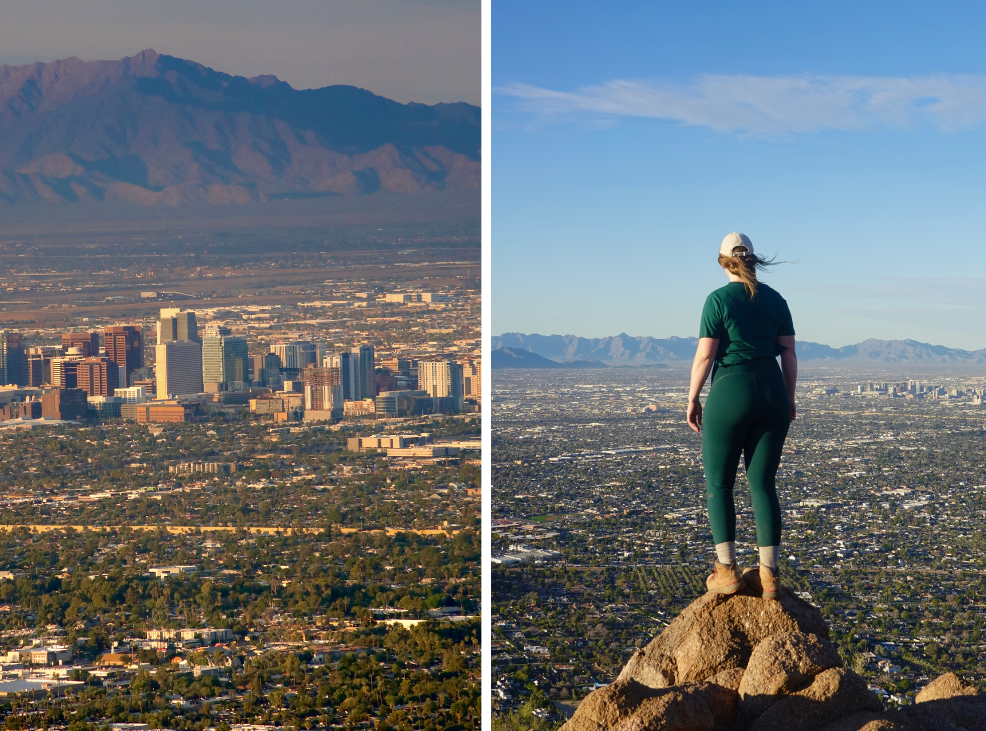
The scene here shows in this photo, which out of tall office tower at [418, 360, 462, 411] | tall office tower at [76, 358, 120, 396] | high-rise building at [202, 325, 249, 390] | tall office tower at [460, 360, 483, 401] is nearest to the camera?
tall office tower at [460, 360, 483, 401]

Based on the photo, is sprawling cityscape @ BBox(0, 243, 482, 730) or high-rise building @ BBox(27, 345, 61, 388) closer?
sprawling cityscape @ BBox(0, 243, 482, 730)

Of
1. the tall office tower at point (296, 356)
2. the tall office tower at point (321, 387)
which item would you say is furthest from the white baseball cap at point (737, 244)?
the tall office tower at point (296, 356)

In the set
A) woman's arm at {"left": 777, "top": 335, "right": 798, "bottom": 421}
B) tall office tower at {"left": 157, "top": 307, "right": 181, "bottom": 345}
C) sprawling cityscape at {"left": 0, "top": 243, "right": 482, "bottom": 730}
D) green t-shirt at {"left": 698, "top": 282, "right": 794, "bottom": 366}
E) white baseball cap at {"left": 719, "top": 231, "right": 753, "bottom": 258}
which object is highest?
tall office tower at {"left": 157, "top": 307, "right": 181, "bottom": 345}

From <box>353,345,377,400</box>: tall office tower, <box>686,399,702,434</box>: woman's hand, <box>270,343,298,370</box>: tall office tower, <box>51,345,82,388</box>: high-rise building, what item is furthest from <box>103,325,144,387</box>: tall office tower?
<box>686,399,702,434</box>: woman's hand

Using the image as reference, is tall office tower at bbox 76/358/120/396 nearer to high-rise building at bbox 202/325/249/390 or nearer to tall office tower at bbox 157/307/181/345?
tall office tower at bbox 157/307/181/345

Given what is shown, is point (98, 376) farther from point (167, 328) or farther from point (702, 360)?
point (702, 360)

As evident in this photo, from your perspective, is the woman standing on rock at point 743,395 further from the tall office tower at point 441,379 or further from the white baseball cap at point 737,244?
the tall office tower at point 441,379
